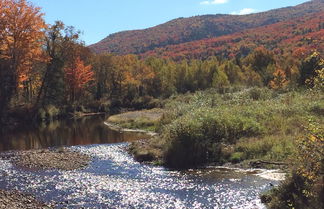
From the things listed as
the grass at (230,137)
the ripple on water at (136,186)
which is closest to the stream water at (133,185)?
the ripple on water at (136,186)

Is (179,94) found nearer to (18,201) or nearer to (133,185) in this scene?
(133,185)

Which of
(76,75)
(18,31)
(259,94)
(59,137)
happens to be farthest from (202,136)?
(76,75)

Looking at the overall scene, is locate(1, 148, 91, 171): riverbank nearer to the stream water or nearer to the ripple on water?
the stream water

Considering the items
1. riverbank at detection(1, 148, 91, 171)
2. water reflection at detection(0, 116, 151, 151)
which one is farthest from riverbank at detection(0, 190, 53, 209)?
water reflection at detection(0, 116, 151, 151)

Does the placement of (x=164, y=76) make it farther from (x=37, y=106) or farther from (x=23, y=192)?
(x=23, y=192)

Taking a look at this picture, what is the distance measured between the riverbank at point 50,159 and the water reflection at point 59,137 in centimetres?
561

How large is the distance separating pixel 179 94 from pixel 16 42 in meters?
38.5

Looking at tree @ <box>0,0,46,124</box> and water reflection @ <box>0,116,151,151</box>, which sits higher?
tree @ <box>0,0,46,124</box>

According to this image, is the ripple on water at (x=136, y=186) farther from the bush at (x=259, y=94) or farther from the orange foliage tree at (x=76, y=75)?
the orange foliage tree at (x=76, y=75)

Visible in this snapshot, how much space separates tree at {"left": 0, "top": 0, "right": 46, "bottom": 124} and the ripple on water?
3071cm

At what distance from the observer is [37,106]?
204 feet

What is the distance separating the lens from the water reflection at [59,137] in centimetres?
3769

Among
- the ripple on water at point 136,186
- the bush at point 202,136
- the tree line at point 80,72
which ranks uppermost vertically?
the tree line at point 80,72

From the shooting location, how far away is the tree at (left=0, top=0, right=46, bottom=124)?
5162 cm
